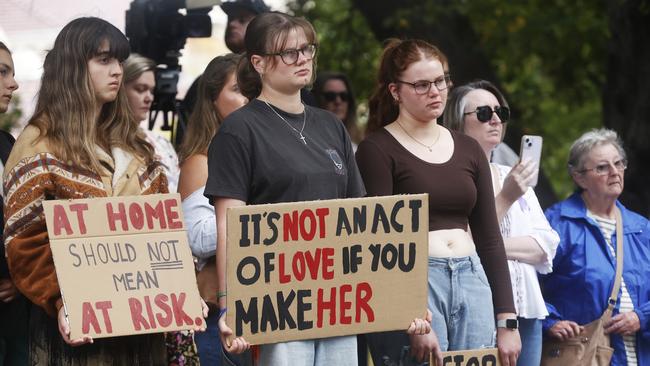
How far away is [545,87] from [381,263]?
1161cm

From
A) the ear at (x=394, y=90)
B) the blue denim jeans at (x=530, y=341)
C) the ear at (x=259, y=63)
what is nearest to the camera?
the ear at (x=259, y=63)

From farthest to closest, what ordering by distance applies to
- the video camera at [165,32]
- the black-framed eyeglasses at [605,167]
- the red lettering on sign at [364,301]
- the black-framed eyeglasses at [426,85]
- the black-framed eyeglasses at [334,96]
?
the black-framed eyeglasses at [334,96], the video camera at [165,32], the black-framed eyeglasses at [605,167], the black-framed eyeglasses at [426,85], the red lettering on sign at [364,301]

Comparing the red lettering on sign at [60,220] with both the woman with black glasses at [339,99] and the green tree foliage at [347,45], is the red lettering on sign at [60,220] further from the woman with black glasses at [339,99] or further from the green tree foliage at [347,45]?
the green tree foliage at [347,45]

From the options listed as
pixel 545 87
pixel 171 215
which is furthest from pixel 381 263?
pixel 545 87

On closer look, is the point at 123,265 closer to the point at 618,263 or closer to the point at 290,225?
the point at 290,225

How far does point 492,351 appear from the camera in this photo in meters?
5.26

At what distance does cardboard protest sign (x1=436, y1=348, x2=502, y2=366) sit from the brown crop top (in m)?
0.25

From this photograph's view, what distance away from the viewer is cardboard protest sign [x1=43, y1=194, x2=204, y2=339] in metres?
4.49

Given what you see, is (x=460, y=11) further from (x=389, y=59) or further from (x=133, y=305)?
(x=133, y=305)

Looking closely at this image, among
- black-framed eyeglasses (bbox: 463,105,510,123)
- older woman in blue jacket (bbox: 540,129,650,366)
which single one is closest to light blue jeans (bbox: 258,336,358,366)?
black-framed eyeglasses (bbox: 463,105,510,123)

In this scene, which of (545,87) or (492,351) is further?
(545,87)

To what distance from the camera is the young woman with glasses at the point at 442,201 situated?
520cm

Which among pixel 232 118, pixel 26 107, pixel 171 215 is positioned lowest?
pixel 26 107

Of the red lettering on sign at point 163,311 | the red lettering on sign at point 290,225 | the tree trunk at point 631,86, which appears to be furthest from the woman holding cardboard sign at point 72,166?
the tree trunk at point 631,86
